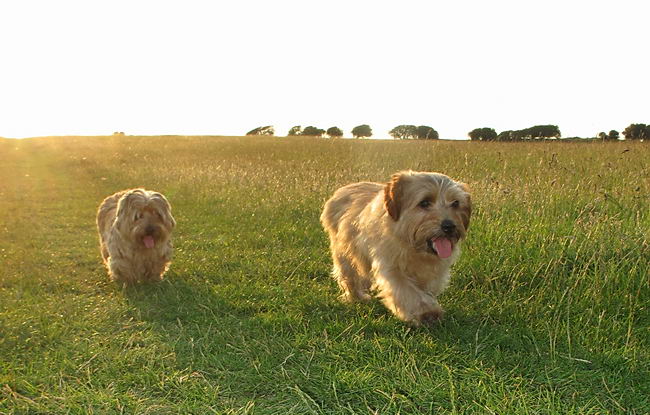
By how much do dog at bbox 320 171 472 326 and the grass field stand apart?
26cm

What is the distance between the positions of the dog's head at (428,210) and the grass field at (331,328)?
726mm

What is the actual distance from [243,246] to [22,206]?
808cm

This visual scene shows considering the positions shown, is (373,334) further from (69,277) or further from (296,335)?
(69,277)

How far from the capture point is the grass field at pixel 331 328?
335 cm

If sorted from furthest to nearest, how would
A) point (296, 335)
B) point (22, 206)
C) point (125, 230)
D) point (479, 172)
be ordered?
1. point (22, 206)
2. point (479, 172)
3. point (125, 230)
4. point (296, 335)

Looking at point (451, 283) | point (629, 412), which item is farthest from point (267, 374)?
point (451, 283)

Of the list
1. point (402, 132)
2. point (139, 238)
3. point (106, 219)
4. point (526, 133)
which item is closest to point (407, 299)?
point (139, 238)

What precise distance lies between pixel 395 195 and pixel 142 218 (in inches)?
125

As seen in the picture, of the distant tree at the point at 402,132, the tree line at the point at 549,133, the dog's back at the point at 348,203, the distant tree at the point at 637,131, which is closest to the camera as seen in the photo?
the dog's back at the point at 348,203

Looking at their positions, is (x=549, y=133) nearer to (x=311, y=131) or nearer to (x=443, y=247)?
(x=443, y=247)

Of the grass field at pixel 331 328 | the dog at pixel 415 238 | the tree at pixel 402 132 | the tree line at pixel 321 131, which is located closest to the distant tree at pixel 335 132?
the tree line at pixel 321 131

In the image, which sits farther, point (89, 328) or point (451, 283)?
point (451, 283)

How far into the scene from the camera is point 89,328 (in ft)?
15.3

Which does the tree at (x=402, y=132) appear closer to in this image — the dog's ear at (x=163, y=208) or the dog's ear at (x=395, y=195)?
the dog's ear at (x=163, y=208)
